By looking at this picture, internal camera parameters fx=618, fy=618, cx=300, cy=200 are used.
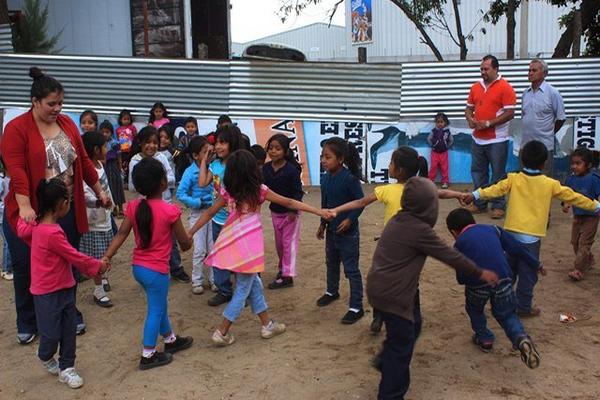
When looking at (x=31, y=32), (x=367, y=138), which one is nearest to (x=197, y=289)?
(x=367, y=138)

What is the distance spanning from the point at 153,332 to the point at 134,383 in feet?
1.08

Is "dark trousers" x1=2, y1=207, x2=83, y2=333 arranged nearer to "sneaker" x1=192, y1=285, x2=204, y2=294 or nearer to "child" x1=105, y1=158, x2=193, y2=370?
"child" x1=105, y1=158, x2=193, y2=370

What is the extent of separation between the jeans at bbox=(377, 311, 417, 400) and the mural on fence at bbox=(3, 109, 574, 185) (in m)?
6.79

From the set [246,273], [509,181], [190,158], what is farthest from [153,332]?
[509,181]

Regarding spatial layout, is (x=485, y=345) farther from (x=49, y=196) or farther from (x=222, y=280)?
(x=49, y=196)

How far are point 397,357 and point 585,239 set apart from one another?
3043 millimetres

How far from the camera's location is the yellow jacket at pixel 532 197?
176 inches

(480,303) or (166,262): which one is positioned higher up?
(166,262)

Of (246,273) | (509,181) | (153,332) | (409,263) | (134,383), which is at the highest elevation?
(509,181)

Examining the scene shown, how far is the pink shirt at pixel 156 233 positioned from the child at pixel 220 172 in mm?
1035

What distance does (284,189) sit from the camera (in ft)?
17.4

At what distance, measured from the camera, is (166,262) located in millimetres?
4000

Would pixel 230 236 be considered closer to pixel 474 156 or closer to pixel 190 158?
pixel 190 158

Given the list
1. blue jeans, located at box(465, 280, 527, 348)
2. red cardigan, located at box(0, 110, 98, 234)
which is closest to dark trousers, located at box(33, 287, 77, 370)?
red cardigan, located at box(0, 110, 98, 234)
